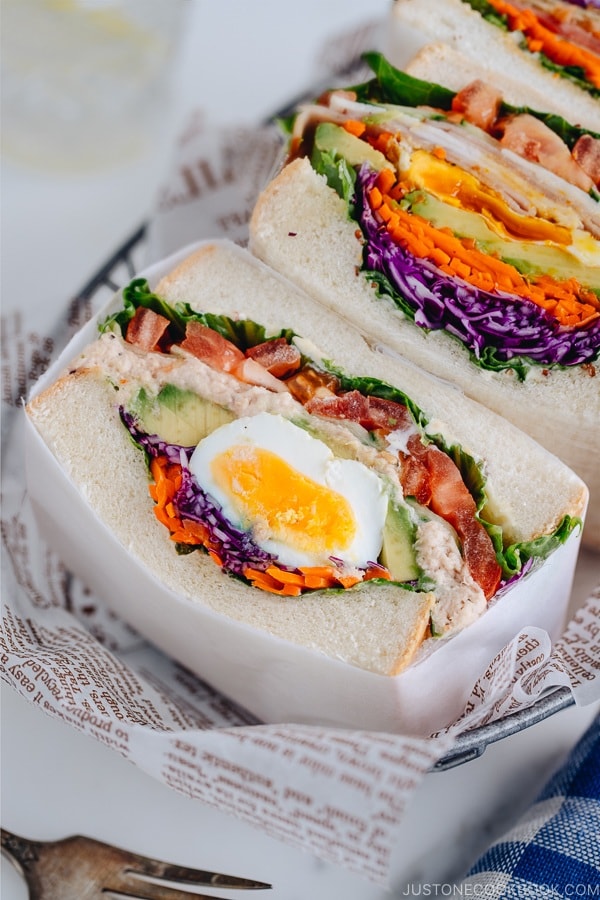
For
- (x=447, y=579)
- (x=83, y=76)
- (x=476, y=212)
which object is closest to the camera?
(x=447, y=579)

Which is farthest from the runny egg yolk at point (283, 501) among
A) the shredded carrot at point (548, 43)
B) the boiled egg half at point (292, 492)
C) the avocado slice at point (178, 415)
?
the shredded carrot at point (548, 43)

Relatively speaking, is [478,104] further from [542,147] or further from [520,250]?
[520,250]

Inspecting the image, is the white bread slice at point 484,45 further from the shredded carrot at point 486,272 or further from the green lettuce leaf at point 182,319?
the green lettuce leaf at point 182,319

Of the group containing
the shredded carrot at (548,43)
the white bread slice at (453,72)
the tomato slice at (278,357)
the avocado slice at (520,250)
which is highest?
the shredded carrot at (548,43)

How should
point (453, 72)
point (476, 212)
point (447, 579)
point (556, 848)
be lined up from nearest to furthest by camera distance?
point (447, 579), point (556, 848), point (476, 212), point (453, 72)

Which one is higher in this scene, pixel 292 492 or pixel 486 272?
pixel 486 272

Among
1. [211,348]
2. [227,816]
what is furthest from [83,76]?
[227,816]

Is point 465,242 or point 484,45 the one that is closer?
point 465,242
